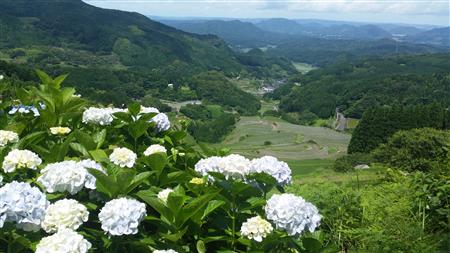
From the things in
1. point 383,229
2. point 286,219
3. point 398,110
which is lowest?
point 398,110

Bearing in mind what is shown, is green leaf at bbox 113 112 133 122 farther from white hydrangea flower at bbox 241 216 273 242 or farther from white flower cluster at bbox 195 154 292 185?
white hydrangea flower at bbox 241 216 273 242

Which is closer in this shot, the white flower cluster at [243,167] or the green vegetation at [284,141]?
the white flower cluster at [243,167]

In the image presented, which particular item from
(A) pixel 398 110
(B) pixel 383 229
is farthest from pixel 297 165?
(B) pixel 383 229

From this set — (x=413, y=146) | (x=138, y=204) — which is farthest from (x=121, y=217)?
(x=413, y=146)

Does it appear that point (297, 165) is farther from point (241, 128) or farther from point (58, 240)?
point (58, 240)

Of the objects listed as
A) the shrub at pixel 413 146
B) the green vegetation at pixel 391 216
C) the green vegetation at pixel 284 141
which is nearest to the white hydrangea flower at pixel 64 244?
the green vegetation at pixel 391 216

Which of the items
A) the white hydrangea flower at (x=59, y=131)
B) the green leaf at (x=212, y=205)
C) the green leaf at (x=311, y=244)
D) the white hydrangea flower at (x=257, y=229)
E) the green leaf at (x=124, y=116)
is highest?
the green leaf at (x=124, y=116)

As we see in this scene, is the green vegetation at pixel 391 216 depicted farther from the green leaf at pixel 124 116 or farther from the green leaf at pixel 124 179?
the green leaf at pixel 124 179
